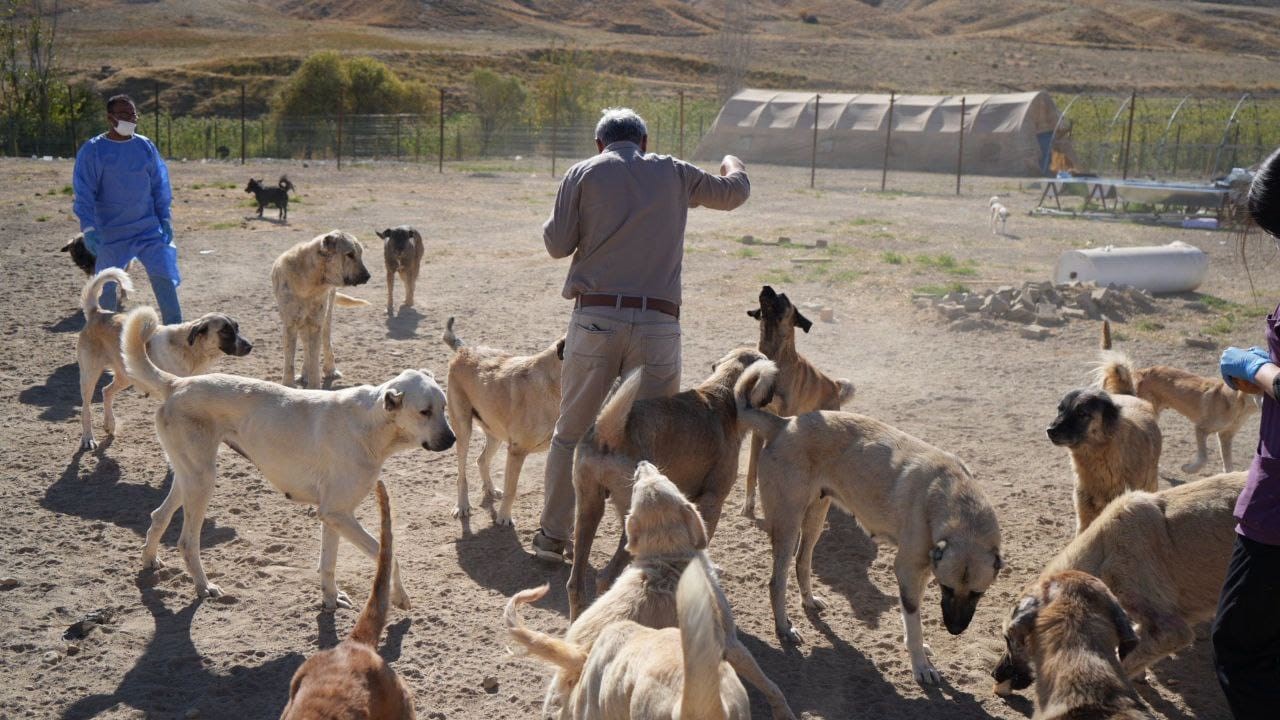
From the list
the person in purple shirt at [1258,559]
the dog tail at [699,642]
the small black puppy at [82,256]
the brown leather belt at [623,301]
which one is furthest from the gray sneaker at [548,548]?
the small black puppy at [82,256]

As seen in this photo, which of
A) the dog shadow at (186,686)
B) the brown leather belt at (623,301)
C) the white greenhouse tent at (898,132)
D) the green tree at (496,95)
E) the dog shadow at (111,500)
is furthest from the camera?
the green tree at (496,95)

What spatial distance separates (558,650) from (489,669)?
56.2 inches

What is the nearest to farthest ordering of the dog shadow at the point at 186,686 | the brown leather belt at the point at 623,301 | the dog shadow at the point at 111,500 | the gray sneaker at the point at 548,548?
1. the dog shadow at the point at 186,686
2. the brown leather belt at the point at 623,301
3. the gray sneaker at the point at 548,548
4. the dog shadow at the point at 111,500

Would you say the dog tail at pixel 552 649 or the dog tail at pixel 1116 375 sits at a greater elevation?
the dog tail at pixel 1116 375

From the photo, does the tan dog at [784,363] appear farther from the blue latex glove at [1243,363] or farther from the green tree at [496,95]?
the green tree at [496,95]

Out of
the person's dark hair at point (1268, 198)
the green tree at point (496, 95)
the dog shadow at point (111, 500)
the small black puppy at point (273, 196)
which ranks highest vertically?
the green tree at point (496, 95)

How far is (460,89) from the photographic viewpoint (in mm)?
63875

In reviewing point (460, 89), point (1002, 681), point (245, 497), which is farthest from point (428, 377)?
point (460, 89)

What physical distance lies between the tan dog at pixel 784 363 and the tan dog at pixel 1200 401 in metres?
2.44

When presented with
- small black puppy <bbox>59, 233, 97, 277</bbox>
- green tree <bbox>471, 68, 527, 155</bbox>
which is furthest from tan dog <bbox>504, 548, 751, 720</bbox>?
green tree <bbox>471, 68, 527, 155</bbox>

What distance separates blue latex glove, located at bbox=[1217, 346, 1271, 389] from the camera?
10.6 feet

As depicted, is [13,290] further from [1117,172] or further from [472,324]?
[1117,172]

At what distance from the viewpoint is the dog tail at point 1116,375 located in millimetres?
7078

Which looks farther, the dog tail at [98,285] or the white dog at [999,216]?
the white dog at [999,216]
